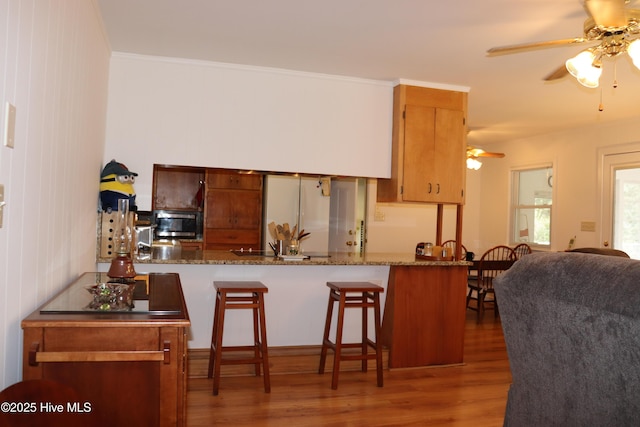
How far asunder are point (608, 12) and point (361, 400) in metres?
2.57

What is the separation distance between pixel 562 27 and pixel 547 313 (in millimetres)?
2394

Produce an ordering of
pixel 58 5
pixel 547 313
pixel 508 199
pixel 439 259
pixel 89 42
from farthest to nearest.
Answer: pixel 508 199 < pixel 439 259 < pixel 89 42 < pixel 58 5 < pixel 547 313

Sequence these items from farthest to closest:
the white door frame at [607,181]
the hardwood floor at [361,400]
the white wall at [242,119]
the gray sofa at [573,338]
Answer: the white door frame at [607,181] → the white wall at [242,119] → the hardwood floor at [361,400] → the gray sofa at [573,338]

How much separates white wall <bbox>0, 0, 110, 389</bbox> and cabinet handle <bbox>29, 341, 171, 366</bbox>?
9cm

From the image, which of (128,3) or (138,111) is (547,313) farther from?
(138,111)

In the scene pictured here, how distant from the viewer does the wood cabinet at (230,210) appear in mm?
6730

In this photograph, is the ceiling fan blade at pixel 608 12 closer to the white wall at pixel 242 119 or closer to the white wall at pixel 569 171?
the white wall at pixel 242 119

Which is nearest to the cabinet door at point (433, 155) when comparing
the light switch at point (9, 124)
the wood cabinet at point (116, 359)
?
the wood cabinet at point (116, 359)

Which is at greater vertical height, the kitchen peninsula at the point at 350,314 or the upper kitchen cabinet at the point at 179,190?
the upper kitchen cabinet at the point at 179,190

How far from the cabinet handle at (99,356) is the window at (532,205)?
19.6ft

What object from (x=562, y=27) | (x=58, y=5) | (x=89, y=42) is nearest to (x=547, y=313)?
(x=58, y=5)

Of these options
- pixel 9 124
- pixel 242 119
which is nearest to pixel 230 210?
pixel 242 119

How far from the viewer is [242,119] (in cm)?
416

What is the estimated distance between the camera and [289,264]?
3.95m
